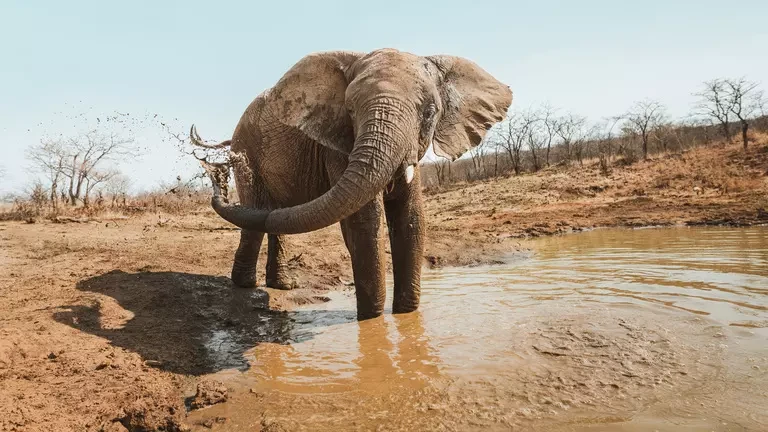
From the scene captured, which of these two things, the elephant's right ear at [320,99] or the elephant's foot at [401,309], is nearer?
the elephant's right ear at [320,99]

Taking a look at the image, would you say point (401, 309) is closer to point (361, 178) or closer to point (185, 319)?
point (361, 178)

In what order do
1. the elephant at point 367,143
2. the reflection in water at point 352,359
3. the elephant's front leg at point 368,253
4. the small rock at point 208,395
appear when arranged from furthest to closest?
1. the elephant's front leg at point 368,253
2. the elephant at point 367,143
3. the reflection in water at point 352,359
4. the small rock at point 208,395

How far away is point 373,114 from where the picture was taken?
4270 millimetres

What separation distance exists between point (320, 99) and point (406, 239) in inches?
66.8

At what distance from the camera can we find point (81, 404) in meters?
3.04

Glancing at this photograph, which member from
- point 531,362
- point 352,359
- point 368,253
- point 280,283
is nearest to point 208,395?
point 352,359

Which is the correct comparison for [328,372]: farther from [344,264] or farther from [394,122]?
[344,264]

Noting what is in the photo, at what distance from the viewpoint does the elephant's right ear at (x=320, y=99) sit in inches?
197

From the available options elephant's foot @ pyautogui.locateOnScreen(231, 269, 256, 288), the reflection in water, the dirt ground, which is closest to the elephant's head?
the reflection in water

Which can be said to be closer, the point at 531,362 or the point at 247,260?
the point at 531,362

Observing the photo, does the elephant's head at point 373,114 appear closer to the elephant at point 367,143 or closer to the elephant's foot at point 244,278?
the elephant at point 367,143

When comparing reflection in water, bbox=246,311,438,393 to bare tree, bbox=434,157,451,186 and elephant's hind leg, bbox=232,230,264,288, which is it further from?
bare tree, bbox=434,157,451,186

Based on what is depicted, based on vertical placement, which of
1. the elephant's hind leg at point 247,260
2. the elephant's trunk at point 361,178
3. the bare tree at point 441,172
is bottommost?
the elephant's hind leg at point 247,260

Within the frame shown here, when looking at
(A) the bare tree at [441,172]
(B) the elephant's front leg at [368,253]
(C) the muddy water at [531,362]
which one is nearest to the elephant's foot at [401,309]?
(C) the muddy water at [531,362]
